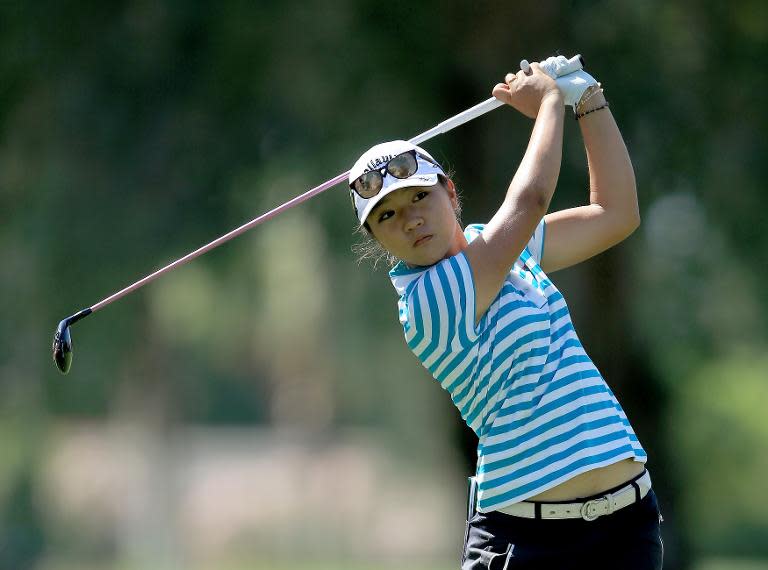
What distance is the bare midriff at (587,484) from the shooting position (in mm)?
3316

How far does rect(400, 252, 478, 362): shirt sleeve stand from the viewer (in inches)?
126

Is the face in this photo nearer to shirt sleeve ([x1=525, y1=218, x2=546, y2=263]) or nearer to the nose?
the nose

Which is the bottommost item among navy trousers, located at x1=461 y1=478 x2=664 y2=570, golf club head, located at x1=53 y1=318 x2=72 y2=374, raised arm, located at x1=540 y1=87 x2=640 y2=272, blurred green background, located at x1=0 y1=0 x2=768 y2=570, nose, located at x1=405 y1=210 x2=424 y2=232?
navy trousers, located at x1=461 y1=478 x2=664 y2=570

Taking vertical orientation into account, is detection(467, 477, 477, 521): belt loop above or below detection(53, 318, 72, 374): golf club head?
below

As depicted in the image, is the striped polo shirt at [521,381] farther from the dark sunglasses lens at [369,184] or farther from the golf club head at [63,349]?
the golf club head at [63,349]

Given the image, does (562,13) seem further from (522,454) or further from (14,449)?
(14,449)

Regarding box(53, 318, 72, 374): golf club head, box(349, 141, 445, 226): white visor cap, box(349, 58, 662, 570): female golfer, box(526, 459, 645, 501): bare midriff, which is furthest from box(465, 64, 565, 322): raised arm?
box(53, 318, 72, 374): golf club head

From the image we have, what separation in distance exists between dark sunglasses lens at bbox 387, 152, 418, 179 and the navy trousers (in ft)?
2.76

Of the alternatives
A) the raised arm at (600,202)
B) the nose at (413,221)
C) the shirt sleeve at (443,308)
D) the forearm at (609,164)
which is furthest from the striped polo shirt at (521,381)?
the forearm at (609,164)

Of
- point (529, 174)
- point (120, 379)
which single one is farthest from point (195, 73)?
point (120, 379)

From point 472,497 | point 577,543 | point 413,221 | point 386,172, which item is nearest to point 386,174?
point 386,172

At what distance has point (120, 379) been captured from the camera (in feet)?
63.5

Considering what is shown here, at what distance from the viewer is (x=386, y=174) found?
3.34m

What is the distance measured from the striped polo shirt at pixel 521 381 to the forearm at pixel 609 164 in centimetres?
53
